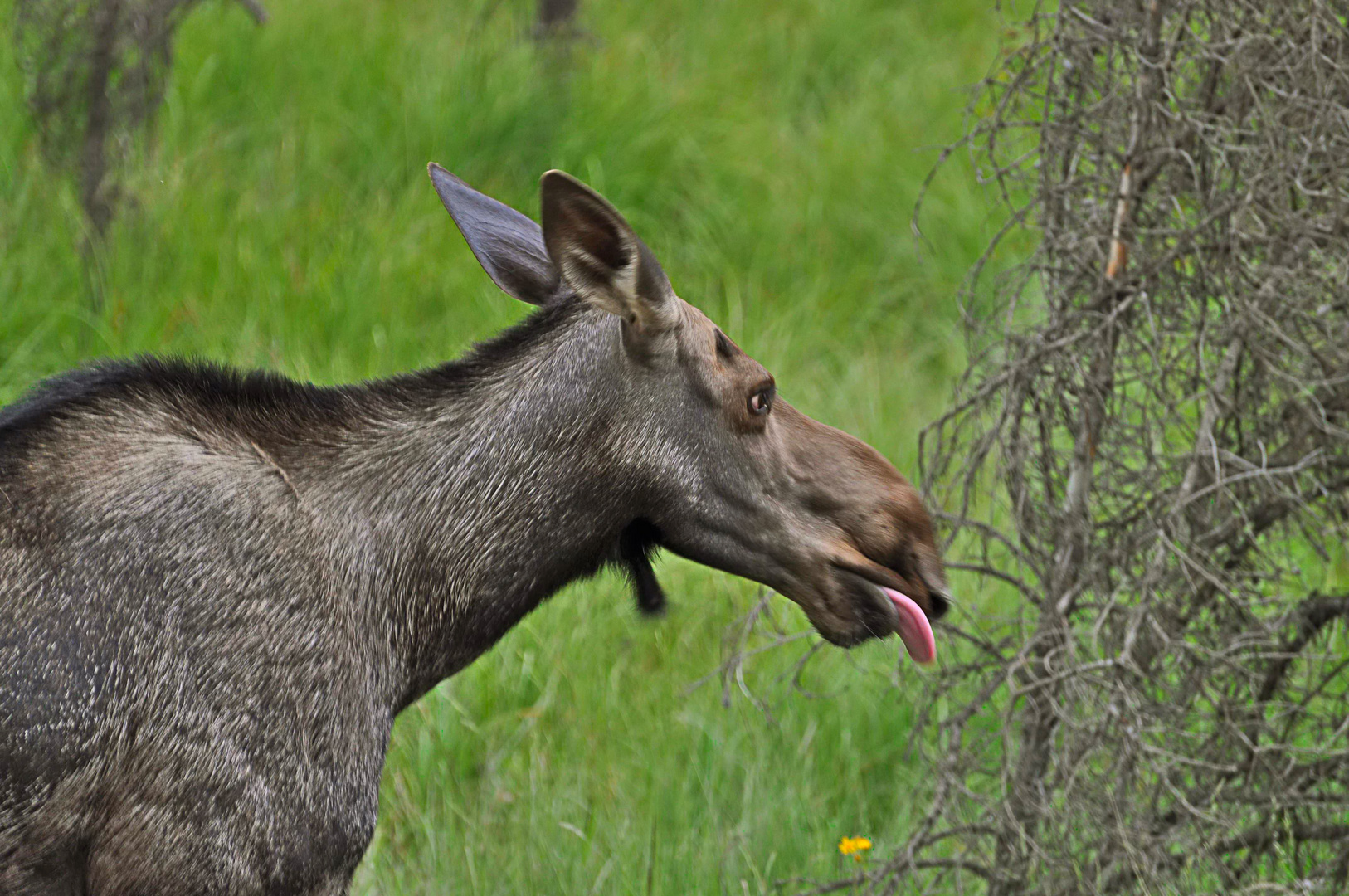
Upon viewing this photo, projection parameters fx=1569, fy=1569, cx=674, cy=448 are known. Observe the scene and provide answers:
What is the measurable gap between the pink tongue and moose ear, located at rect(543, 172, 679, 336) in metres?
0.76

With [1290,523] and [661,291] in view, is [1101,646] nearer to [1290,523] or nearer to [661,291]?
[1290,523]

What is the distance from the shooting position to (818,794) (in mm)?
5012

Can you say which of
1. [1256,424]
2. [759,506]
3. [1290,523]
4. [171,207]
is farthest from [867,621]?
[171,207]

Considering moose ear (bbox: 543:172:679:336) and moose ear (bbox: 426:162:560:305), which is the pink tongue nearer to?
moose ear (bbox: 543:172:679:336)

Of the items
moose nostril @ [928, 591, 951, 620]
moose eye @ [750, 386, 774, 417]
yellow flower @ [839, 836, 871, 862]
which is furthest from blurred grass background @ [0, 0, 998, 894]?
moose nostril @ [928, 591, 951, 620]

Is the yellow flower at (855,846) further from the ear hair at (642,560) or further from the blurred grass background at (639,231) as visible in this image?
the ear hair at (642,560)

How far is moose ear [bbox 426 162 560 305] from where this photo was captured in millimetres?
3529

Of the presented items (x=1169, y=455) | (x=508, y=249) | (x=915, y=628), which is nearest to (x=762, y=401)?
(x=915, y=628)

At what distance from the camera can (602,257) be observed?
10.3 ft

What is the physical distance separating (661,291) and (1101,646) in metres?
1.92

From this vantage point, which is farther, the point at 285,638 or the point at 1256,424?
the point at 1256,424

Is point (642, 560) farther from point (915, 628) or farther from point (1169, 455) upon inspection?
point (1169, 455)

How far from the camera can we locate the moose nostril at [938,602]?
3.39 m

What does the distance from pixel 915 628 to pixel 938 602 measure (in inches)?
5.9
